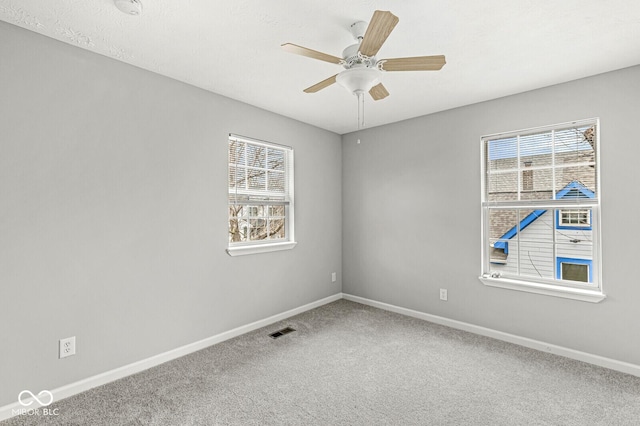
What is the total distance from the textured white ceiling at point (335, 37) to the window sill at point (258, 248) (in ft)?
5.10

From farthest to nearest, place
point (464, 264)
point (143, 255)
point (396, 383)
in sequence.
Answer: point (464, 264) < point (143, 255) < point (396, 383)

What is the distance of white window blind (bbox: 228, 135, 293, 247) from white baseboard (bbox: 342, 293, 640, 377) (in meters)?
1.72

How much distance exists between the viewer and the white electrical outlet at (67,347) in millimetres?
2123

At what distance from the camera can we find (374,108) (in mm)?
3406

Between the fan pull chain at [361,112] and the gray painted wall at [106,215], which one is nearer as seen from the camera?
the gray painted wall at [106,215]

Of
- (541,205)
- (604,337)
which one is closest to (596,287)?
(604,337)

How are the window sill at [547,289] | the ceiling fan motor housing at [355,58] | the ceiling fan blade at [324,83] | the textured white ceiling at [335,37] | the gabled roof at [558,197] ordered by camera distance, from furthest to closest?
the gabled roof at [558,197] → the window sill at [547,289] → the ceiling fan blade at [324,83] → the ceiling fan motor housing at [355,58] → the textured white ceiling at [335,37]

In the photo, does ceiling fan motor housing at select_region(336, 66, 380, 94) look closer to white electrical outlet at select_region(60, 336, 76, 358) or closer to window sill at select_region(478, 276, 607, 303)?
window sill at select_region(478, 276, 607, 303)

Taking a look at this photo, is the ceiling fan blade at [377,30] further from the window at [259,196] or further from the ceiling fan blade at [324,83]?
the window at [259,196]

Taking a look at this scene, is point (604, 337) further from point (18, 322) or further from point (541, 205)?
point (18, 322)

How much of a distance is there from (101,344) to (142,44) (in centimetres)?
218

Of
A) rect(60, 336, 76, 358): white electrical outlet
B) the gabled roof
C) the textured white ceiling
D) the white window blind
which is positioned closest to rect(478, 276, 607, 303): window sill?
the gabled roof

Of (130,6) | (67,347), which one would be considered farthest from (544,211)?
(67,347)

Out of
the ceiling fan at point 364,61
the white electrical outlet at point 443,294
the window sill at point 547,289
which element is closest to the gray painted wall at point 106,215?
the ceiling fan at point 364,61
